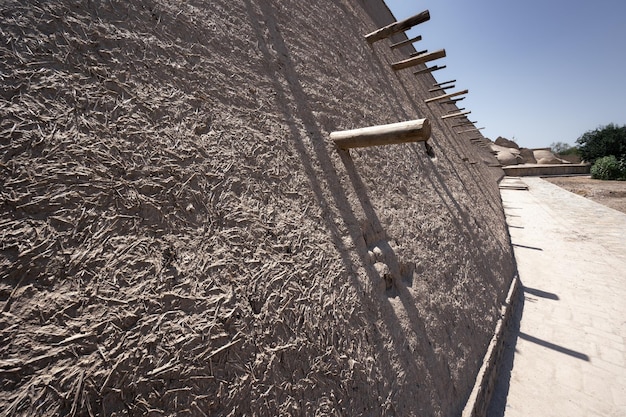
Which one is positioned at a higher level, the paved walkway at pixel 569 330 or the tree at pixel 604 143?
the tree at pixel 604 143

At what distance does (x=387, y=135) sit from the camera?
1.61 m

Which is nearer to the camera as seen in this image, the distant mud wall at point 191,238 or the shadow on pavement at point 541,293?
the distant mud wall at point 191,238

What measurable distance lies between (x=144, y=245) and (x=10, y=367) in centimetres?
39

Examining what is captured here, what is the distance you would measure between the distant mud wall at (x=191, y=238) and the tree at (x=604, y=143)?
3057cm

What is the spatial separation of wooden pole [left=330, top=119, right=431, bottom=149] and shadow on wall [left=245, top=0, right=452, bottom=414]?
0.42ft

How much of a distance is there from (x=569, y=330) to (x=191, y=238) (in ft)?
14.5

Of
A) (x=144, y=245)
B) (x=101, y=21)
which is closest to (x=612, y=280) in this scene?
(x=144, y=245)

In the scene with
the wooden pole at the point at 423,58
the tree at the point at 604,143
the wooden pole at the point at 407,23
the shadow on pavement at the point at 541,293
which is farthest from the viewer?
the tree at the point at 604,143

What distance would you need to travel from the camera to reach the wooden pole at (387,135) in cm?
151

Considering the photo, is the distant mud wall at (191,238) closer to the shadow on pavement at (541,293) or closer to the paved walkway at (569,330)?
the paved walkway at (569,330)

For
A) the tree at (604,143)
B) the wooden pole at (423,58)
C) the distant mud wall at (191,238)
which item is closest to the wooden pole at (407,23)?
the wooden pole at (423,58)

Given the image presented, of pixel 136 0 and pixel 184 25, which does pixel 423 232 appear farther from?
pixel 136 0

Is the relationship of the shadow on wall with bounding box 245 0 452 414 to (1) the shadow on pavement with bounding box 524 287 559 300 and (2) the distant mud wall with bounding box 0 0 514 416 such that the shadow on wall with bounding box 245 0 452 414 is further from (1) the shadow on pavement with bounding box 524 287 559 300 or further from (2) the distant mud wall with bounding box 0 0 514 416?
(1) the shadow on pavement with bounding box 524 287 559 300

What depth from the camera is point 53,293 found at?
0.71 meters
